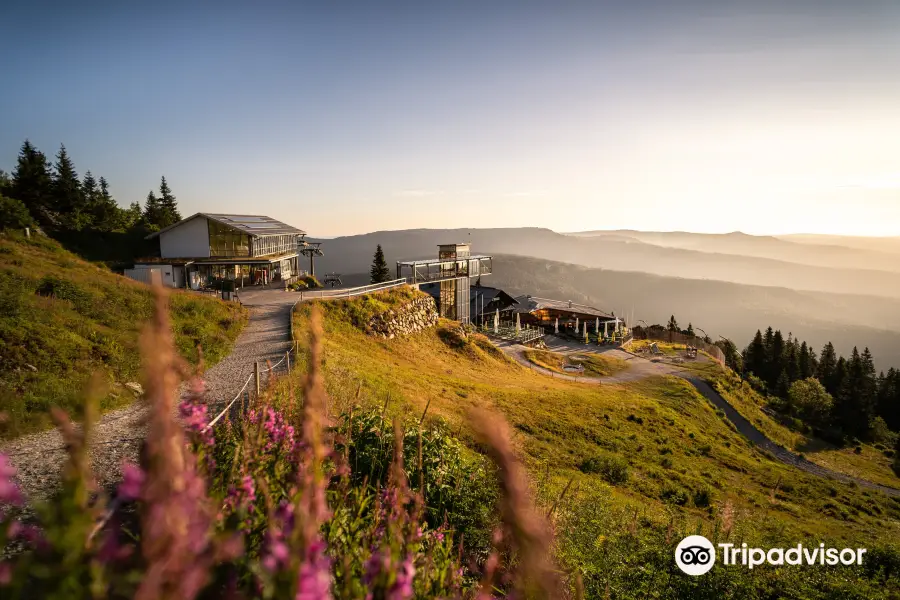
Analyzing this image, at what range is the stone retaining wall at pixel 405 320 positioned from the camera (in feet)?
101

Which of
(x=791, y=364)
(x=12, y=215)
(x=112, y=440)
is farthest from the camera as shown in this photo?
(x=791, y=364)

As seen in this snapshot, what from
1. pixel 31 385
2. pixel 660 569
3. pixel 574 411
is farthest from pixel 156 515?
pixel 574 411

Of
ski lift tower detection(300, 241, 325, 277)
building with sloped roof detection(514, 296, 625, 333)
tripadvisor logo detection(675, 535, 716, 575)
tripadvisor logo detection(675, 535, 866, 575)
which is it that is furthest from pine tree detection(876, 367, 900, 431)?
ski lift tower detection(300, 241, 325, 277)

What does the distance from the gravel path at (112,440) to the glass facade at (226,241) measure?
80.1 ft

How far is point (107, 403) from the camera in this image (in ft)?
40.0

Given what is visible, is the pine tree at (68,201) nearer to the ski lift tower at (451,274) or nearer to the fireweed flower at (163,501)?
the ski lift tower at (451,274)

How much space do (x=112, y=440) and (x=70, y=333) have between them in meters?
7.99

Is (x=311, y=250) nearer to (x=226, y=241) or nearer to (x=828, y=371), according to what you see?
(x=226, y=241)

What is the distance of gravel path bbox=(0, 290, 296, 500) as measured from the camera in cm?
802

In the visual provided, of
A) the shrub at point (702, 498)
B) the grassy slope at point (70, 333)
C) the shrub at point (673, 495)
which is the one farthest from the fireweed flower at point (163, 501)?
the shrub at point (702, 498)

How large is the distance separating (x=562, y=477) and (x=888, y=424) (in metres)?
83.8

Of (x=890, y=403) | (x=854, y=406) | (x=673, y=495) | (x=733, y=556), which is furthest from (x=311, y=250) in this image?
(x=890, y=403)

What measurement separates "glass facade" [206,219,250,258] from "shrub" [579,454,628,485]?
36.5 meters

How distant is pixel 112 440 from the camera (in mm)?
9875
